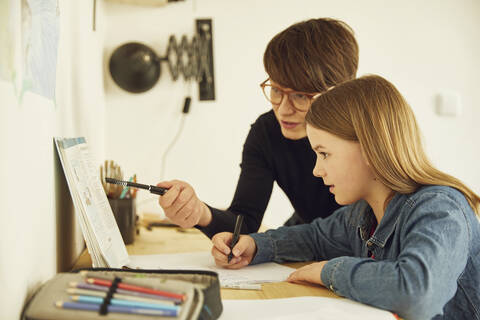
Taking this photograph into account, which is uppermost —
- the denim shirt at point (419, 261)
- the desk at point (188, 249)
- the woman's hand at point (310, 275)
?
the denim shirt at point (419, 261)

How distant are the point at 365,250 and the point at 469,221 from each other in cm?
25

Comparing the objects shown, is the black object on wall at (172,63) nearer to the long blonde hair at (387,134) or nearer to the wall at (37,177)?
the wall at (37,177)

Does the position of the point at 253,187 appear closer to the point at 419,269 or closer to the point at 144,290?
the point at 419,269

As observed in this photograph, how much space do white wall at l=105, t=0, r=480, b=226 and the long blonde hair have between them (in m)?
1.26

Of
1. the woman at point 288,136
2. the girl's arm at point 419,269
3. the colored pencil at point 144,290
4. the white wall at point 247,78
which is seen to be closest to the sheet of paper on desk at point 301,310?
the girl's arm at point 419,269

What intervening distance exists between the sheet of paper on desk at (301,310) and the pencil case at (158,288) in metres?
0.07

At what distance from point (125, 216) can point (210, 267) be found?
0.41 m

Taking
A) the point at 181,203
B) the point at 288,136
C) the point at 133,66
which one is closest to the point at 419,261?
the point at 181,203

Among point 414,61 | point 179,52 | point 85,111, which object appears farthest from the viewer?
point 414,61

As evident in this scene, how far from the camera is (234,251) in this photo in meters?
1.03

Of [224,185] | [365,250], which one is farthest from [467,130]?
[365,250]

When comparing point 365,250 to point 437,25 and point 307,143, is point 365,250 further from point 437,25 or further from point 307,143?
point 437,25

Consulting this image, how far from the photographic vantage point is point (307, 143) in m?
1.40

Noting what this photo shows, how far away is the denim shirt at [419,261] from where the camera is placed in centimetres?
72
